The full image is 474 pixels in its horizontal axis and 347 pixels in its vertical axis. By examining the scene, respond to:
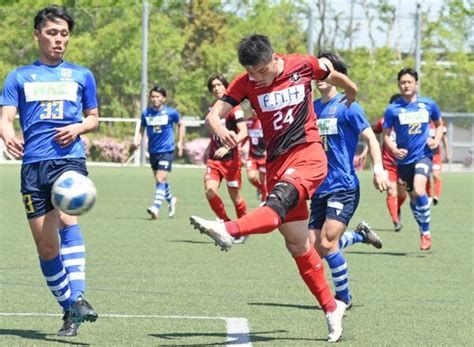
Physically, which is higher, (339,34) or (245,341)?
(245,341)

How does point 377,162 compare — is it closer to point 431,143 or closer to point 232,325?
point 232,325

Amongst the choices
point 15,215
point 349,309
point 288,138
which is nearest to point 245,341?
point 288,138

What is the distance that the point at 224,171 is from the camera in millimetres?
17188

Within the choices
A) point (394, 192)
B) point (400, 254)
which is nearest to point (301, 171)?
point (400, 254)

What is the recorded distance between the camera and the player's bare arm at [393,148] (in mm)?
15261

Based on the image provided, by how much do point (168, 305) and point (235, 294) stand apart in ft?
3.16

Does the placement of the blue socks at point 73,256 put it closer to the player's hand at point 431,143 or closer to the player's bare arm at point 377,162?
the player's bare arm at point 377,162

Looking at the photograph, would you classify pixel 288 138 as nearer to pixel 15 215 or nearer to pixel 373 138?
pixel 373 138

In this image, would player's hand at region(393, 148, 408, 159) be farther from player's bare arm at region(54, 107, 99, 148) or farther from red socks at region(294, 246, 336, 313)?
player's bare arm at region(54, 107, 99, 148)

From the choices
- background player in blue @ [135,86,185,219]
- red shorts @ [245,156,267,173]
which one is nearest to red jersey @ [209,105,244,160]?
background player in blue @ [135,86,185,219]

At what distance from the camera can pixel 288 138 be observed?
8141 millimetres

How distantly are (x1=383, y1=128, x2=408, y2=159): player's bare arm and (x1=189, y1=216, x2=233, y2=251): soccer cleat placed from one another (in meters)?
8.32

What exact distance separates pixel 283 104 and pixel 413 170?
8.07 metres

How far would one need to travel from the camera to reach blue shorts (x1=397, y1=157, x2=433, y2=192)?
15.7m
